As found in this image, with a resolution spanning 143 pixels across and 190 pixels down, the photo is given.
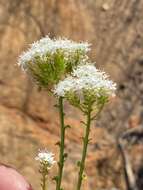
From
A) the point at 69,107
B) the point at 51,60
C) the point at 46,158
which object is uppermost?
the point at 69,107

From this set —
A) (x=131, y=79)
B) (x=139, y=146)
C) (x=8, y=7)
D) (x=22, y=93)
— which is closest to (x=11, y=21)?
(x=8, y=7)

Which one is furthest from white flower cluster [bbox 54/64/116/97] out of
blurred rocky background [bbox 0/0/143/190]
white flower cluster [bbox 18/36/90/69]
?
blurred rocky background [bbox 0/0/143/190]

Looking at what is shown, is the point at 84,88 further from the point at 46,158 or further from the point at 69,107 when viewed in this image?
the point at 69,107

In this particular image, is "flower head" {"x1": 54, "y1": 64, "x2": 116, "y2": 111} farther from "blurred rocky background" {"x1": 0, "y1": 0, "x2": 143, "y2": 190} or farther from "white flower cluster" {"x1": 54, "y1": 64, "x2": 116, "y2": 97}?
"blurred rocky background" {"x1": 0, "y1": 0, "x2": 143, "y2": 190}

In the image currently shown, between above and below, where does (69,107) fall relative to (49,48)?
above

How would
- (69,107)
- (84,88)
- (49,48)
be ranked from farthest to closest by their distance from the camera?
(69,107), (49,48), (84,88)

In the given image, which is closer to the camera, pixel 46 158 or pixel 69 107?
pixel 46 158

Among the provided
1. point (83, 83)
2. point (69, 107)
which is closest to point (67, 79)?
point (83, 83)
